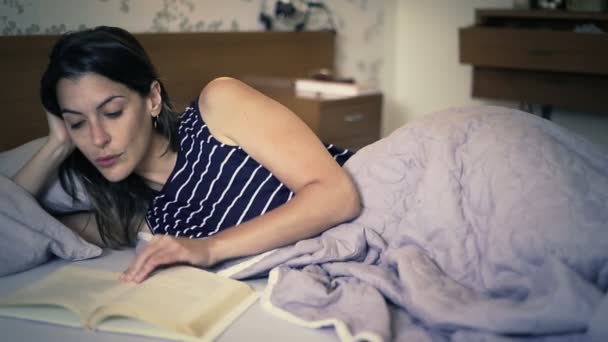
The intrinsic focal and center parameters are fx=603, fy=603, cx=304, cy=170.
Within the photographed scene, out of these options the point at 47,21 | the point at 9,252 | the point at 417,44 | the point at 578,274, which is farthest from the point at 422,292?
the point at 417,44

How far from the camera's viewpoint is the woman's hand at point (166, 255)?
105cm

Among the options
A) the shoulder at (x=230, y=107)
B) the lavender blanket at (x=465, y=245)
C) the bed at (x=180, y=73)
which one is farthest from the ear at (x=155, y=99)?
the lavender blanket at (x=465, y=245)

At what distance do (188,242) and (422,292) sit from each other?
44 cm

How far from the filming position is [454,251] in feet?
3.39

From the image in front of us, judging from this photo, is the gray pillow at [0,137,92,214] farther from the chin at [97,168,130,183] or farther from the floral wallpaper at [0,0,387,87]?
the floral wallpaper at [0,0,387,87]

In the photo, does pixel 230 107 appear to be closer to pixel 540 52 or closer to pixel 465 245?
pixel 465 245

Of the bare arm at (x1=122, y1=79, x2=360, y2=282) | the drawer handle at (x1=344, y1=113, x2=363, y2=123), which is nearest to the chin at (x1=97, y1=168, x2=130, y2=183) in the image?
the bare arm at (x1=122, y1=79, x2=360, y2=282)

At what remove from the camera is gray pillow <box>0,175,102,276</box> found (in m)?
1.20

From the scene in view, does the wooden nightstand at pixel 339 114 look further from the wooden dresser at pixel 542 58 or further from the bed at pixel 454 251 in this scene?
the bed at pixel 454 251

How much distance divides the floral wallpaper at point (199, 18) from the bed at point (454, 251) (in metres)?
0.78

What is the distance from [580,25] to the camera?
9.61 feet

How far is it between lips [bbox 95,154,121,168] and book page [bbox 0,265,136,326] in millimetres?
256

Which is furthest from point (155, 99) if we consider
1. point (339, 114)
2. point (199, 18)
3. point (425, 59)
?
point (425, 59)

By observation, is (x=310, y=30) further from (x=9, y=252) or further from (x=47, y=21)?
(x=9, y=252)
